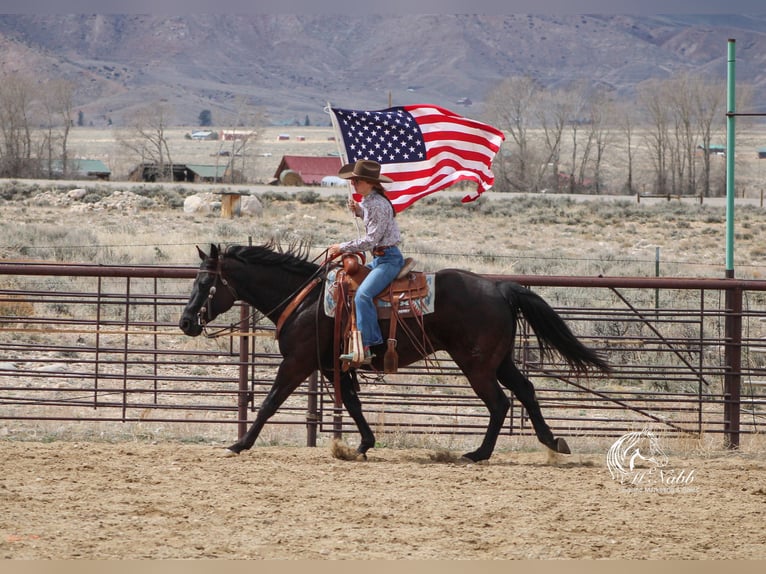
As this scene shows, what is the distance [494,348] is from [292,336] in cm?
169

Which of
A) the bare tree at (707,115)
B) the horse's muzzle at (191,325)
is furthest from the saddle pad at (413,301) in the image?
the bare tree at (707,115)

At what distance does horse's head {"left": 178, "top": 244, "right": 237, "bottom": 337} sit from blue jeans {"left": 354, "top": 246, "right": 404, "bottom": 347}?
3.96ft

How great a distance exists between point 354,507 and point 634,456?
280 cm

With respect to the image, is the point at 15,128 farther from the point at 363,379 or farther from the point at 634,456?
the point at 634,456

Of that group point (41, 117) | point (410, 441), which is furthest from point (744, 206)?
point (41, 117)

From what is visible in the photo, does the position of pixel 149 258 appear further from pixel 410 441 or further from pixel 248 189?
pixel 248 189

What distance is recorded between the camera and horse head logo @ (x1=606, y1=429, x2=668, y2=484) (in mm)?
8648

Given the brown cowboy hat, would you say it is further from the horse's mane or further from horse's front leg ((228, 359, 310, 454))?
horse's front leg ((228, 359, 310, 454))

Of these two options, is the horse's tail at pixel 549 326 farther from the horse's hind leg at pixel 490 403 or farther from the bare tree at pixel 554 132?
the bare tree at pixel 554 132

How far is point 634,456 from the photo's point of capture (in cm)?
892

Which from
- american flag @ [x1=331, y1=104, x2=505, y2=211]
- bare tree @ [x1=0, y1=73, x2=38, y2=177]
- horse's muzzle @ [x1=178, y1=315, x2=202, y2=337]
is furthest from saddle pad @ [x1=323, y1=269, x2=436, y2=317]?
bare tree @ [x1=0, y1=73, x2=38, y2=177]

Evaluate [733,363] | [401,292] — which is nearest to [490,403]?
[401,292]

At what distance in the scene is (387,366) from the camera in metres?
9.10
